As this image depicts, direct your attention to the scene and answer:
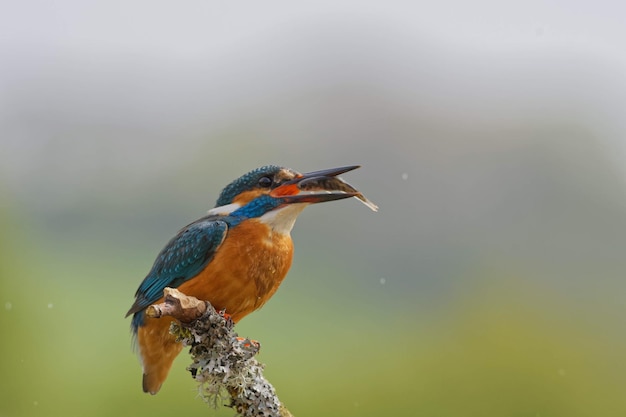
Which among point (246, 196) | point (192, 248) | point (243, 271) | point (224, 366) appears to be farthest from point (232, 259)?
point (224, 366)

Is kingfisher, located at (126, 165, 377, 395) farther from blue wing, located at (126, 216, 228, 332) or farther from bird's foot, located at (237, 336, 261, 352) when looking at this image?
bird's foot, located at (237, 336, 261, 352)

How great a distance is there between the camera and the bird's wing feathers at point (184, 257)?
3.73 meters

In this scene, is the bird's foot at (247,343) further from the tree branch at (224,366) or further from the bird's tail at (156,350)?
the bird's tail at (156,350)

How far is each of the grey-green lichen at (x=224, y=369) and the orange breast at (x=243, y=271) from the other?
16cm

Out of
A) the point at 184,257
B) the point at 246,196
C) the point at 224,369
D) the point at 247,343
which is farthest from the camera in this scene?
the point at 246,196

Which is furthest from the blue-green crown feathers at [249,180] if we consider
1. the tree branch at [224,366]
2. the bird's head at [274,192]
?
the tree branch at [224,366]

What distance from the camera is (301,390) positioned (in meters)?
12.2

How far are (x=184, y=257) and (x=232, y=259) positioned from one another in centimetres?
22

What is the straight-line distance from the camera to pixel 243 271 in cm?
368

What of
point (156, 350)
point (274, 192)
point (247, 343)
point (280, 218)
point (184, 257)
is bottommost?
point (156, 350)

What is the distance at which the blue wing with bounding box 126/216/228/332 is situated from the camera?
373cm

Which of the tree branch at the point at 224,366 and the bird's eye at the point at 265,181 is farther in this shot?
the bird's eye at the point at 265,181

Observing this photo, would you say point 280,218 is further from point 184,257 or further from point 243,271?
point 184,257

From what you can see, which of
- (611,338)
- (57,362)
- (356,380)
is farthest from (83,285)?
(611,338)
